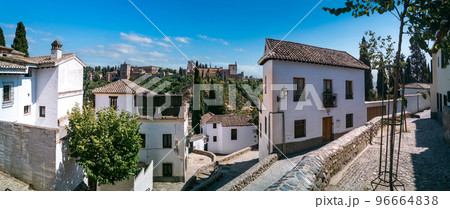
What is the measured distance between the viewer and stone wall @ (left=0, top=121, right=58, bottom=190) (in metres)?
3.41

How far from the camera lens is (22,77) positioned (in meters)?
3.38

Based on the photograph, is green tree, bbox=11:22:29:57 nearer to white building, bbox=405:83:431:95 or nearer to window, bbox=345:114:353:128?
window, bbox=345:114:353:128

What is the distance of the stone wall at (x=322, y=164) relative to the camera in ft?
7.06

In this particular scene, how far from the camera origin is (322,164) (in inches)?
106

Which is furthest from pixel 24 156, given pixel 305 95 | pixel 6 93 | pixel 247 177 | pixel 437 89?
pixel 437 89

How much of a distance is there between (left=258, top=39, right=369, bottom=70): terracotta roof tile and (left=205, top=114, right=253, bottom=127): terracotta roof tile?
9.84 m

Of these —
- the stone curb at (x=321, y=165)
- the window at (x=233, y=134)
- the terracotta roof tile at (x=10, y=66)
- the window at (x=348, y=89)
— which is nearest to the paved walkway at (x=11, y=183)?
the terracotta roof tile at (x=10, y=66)

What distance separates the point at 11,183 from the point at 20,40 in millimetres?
2521

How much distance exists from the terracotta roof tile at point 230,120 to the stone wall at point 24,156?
1310 cm

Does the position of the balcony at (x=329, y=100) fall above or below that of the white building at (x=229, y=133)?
above

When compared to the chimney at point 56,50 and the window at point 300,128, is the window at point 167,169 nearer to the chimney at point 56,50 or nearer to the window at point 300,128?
the window at point 300,128

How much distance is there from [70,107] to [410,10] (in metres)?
6.25

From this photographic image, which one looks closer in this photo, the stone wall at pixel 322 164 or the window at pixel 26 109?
the stone wall at pixel 322 164
